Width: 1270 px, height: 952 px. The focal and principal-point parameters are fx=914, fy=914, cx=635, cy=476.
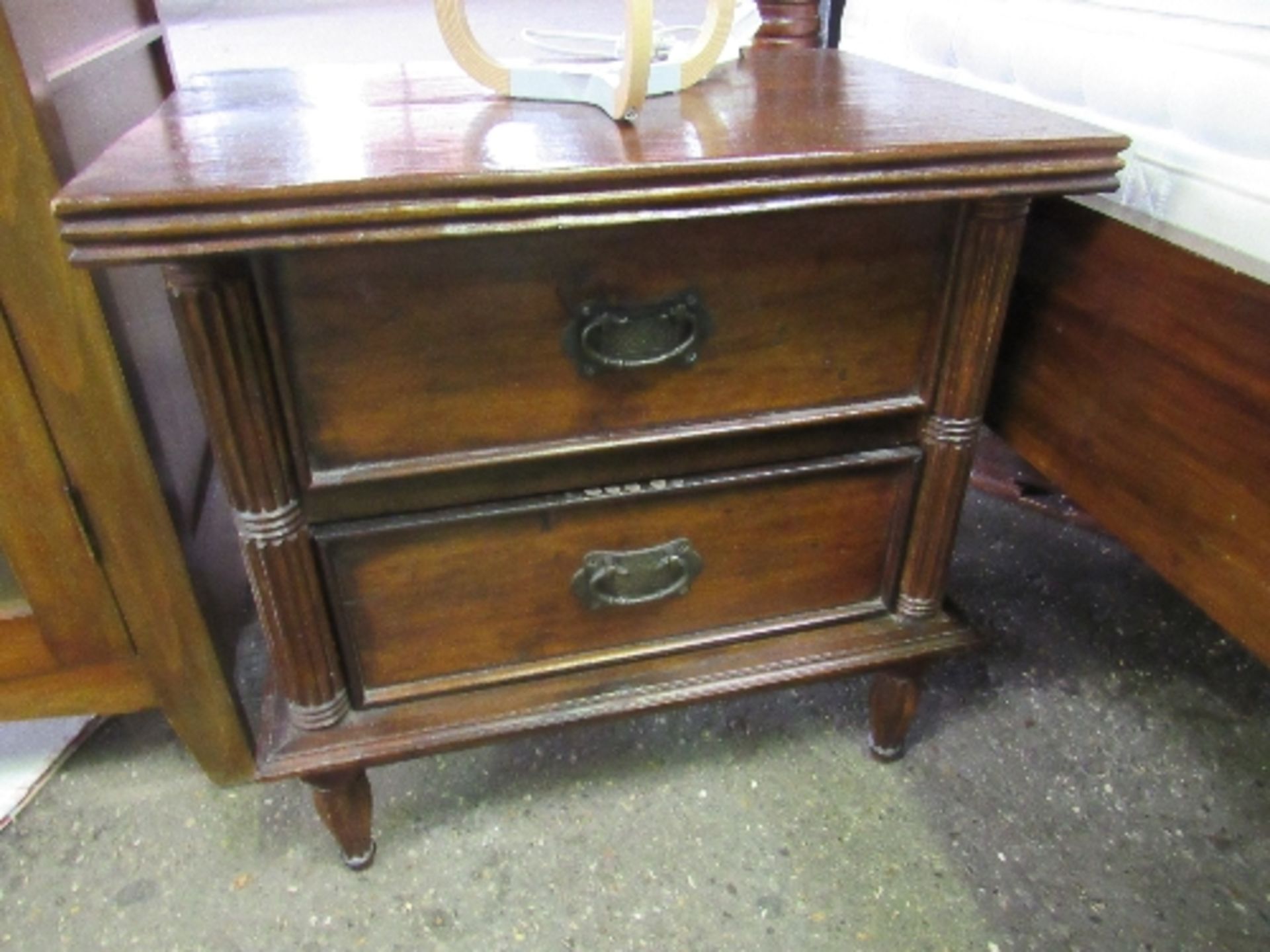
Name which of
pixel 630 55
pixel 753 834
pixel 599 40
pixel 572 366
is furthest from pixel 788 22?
pixel 753 834

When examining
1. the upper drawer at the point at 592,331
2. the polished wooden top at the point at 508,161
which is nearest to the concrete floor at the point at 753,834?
the upper drawer at the point at 592,331

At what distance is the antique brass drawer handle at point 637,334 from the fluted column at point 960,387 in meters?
0.19

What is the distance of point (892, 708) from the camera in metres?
0.89

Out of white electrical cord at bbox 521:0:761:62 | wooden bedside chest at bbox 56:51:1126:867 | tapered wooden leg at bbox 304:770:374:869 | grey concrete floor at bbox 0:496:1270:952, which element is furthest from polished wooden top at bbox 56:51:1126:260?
grey concrete floor at bbox 0:496:1270:952

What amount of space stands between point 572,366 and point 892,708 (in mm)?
505

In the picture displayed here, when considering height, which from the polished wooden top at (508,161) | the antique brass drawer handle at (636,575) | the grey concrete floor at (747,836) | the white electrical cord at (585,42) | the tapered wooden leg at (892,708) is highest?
the white electrical cord at (585,42)

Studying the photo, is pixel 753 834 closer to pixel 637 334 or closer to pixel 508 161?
pixel 637 334

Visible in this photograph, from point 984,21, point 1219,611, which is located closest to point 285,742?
point 1219,611

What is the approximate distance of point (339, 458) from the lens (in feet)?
1.96

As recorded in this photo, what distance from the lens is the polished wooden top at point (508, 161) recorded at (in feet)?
1.56

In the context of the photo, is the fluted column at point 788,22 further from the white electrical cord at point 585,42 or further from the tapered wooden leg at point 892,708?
the tapered wooden leg at point 892,708

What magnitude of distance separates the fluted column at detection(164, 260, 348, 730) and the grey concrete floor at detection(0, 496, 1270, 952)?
0.23 m

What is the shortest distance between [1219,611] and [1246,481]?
0.10 m

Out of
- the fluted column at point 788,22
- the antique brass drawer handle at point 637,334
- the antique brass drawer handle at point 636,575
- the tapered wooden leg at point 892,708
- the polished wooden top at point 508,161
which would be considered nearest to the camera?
the polished wooden top at point 508,161
